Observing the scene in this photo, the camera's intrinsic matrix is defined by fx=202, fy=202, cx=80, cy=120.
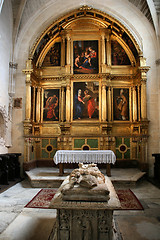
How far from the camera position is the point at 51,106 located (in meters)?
11.6

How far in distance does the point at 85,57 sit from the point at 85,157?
631 centimetres

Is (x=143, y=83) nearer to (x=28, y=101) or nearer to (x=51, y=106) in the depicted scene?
(x=51, y=106)

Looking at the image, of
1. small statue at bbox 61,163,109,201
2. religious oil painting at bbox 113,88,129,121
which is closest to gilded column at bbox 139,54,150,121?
religious oil painting at bbox 113,88,129,121

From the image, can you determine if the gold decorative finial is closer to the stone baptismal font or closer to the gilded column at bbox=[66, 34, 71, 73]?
the gilded column at bbox=[66, 34, 71, 73]

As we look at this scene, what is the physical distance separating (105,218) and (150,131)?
7.12m

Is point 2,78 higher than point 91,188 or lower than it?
higher

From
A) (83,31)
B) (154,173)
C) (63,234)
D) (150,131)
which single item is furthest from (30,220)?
(83,31)

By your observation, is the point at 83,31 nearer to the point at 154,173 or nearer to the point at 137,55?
the point at 137,55

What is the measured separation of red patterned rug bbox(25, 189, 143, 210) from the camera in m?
5.71

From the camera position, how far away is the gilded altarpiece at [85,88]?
35.8ft

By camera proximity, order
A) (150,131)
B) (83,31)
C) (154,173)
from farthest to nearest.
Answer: (83,31) < (150,131) < (154,173)

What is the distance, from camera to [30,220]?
4766 millimetres

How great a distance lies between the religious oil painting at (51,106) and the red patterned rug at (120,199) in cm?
494

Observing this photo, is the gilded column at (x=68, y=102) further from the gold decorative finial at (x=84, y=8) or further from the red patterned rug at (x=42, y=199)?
the red patterned rug at (x=42, y=199)
